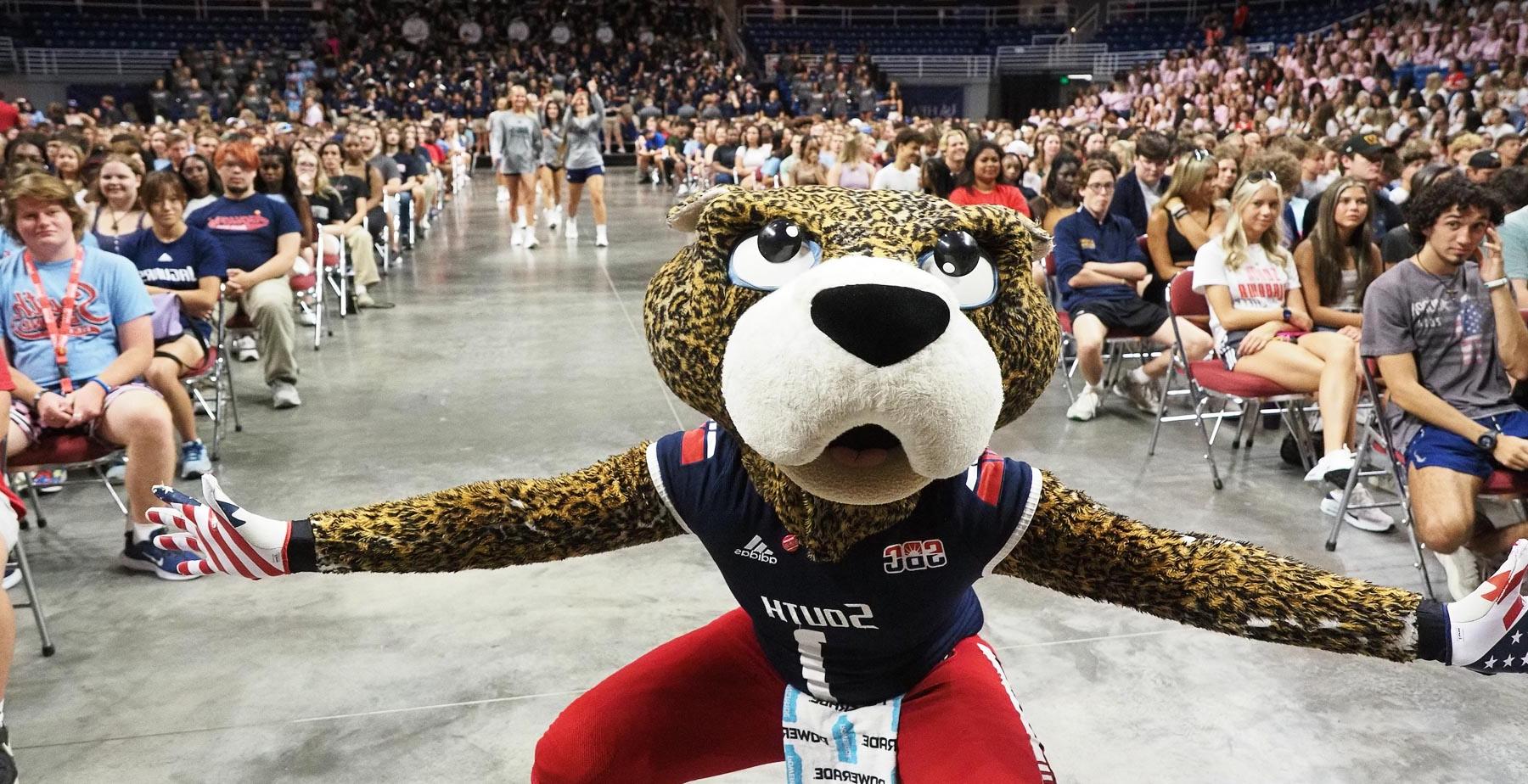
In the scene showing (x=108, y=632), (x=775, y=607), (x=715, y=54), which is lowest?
(x=108, y=632)

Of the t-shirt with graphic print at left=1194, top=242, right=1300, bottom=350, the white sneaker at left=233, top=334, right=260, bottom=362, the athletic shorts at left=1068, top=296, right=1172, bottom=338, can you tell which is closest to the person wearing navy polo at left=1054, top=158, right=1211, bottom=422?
the athletic shorts at left=1068, top=296, right=1172, bottom=338

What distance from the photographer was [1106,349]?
6.83 m

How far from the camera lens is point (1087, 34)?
29.7m

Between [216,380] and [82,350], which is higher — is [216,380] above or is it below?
below

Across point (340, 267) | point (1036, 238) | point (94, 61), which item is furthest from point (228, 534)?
point (94, 61)

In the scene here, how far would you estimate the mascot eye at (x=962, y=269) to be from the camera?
4.63 ft

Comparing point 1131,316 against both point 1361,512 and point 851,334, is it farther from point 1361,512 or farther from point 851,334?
point 851,334

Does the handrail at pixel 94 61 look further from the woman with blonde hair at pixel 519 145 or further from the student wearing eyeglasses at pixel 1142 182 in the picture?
the student wearing eyeglasses at pixel 1142 182

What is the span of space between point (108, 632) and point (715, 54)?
26.6 meters

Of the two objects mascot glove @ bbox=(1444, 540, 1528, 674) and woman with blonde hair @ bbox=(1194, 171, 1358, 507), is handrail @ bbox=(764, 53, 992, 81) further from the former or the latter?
mascot glove @ bbox=(1444, 540, 1528, 674)

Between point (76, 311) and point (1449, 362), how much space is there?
172 inches

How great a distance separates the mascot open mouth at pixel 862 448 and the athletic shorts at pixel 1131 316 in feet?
14.7

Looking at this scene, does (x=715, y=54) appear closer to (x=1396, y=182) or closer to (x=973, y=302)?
(x=1396, y=182)

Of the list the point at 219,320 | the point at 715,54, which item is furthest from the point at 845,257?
the point at 715,54
